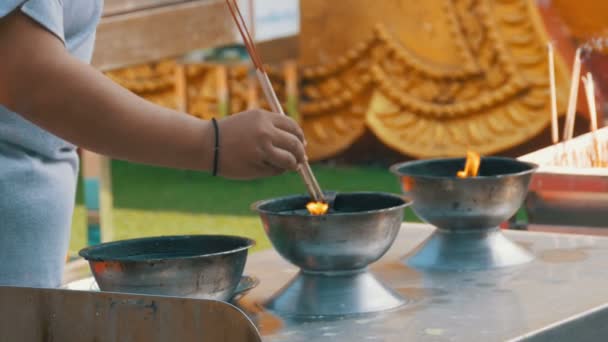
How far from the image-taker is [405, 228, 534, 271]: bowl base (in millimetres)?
1481

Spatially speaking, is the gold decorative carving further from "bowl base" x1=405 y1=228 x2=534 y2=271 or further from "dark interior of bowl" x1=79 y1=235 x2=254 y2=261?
→ "dark interior of bowl" x1=79 y1=235 x2=254 y2=261

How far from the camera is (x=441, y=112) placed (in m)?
5.15

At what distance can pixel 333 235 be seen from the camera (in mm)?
1241

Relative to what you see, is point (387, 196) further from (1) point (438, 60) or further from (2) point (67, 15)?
(1) point (438, 60)

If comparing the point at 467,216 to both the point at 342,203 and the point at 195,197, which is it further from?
the point at 195,197

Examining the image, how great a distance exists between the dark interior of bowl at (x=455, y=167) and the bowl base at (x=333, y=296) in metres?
0.30

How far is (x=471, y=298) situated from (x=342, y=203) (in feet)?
0.63

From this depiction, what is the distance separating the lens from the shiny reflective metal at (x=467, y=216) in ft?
4.86

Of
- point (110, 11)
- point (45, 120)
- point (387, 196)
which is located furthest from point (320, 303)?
point (110, 11)

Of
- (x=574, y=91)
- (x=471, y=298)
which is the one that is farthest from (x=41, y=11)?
(x=574, y=91)

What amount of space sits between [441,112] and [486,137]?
241 millimetres

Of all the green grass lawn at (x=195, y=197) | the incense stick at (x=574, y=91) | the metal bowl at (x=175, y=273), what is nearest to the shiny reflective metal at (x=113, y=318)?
the metal bowl at (x=175, y=273)

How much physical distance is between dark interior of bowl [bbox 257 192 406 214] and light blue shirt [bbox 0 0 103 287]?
263mm

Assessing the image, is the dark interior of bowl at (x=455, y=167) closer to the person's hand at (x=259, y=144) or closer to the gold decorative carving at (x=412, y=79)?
the person's hand at (x=259, y=144)
